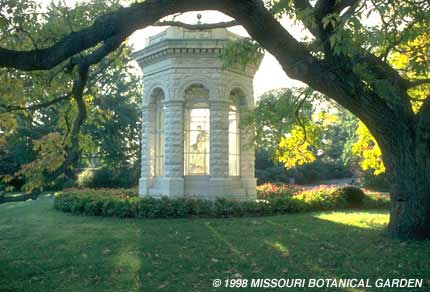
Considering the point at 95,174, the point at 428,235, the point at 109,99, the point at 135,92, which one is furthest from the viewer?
the point at 135,92

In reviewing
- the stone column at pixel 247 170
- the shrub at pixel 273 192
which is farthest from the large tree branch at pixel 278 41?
the shrub at pixel 273 192

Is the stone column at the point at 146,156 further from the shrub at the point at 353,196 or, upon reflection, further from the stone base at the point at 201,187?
the shrub at the point at 353,196

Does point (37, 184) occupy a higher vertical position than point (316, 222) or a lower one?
higher

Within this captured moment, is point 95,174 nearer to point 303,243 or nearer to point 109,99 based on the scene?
point 109,99

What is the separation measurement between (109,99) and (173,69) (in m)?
22.4

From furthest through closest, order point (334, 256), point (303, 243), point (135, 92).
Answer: point (135, 92) → point (303, 243) → point (334, 256)

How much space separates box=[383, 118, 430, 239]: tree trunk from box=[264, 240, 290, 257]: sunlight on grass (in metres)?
2.54

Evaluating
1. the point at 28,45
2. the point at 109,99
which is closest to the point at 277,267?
the point at 28,45

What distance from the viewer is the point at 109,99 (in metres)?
38.1

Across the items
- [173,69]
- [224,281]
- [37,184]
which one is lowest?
[224,281]

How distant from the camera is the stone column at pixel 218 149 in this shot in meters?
16.7

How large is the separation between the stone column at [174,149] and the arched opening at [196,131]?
115 cm

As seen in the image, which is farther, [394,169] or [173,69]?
[173,69]

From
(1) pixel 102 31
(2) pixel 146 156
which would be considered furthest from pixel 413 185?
(2) pixel 146 156
